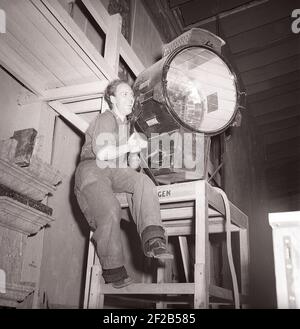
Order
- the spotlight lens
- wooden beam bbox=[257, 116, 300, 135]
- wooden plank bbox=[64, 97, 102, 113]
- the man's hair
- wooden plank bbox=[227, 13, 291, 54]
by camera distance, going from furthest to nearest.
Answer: wooden beam bbox=[257, 116, 300, 135] < wooden plank bbox=[227, 13, 291, 54] < the spotlight lens < wooden plank bbox=[64, 97, 102, 113] < the man's hair

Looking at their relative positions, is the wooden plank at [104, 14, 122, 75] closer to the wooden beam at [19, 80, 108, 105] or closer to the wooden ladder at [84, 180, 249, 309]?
the wooden beam at [19, 80, 108, 105]

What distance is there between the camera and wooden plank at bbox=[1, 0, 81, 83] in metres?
1.32

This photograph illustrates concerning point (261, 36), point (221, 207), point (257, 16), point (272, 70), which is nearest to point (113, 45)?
point (221, 207)

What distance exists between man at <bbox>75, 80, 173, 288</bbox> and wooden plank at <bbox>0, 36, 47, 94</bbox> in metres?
0.35

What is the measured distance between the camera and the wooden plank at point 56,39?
130cm

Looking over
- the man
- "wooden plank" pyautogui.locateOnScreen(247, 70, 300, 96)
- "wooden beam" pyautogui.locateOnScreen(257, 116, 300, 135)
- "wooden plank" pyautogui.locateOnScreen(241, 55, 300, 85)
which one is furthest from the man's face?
"wooden beam" pyautogui.locateOnScreen(257, 116, 300, 135)

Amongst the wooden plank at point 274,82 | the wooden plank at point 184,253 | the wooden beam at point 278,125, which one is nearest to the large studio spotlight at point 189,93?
the wooden plank at point 184,253

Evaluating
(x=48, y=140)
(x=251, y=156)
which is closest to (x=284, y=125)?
(x=251, y=156)

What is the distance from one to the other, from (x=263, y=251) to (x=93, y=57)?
499 cm

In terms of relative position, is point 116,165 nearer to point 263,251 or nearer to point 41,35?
point 41,35

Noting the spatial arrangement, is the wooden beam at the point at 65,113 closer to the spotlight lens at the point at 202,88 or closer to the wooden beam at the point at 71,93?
the wooden beam at the point at 71,93

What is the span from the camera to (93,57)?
1.47 m

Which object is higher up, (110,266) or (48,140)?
(48,140)

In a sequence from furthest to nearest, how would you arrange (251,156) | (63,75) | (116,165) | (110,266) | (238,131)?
Answer: (251,156), (238,131), (63,75), (116,165), (110,266)
